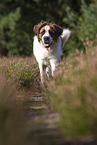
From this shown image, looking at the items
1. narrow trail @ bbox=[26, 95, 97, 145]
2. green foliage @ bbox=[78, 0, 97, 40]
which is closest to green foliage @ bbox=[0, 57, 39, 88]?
narrow trail @ bbox=[26, 95, 97, 145]

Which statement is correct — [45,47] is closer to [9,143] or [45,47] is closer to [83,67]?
[83,67]

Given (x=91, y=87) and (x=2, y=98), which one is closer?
(x=91, y=87)

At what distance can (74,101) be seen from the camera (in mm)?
3707

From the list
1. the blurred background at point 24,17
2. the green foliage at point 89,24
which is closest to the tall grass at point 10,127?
the green foliage at point 89,24

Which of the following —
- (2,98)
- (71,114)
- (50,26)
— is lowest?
(71,114)

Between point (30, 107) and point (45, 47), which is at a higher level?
point (45, 47)

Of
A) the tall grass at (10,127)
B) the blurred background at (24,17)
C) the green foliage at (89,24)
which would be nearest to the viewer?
the tall grass at (10,127)

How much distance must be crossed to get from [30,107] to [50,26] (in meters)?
2.39

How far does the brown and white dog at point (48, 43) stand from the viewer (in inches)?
292

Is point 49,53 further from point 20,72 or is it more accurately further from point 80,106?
point 80,106

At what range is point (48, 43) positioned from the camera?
7402mm

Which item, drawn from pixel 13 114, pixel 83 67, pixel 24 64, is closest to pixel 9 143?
pixel 13 114

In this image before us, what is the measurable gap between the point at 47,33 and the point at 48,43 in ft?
0.76

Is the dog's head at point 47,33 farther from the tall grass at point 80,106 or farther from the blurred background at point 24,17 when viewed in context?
the blurred background at point 24,17
